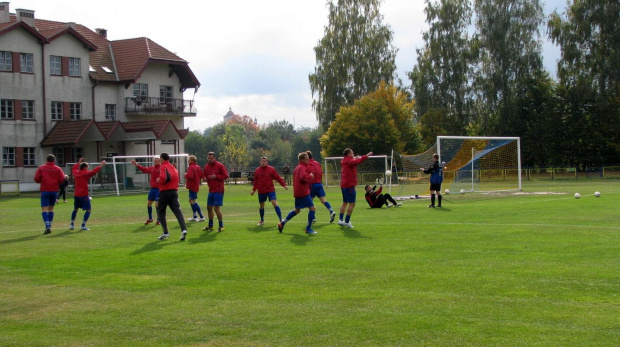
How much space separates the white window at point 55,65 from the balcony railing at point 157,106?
6159mm

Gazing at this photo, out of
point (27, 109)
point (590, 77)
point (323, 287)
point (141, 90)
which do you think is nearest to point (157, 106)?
point (141, 90)

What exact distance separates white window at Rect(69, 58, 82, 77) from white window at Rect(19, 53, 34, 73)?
10.9 ft

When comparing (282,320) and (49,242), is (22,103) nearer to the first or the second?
(49,242)

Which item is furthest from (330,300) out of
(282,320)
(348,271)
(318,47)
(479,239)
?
(318,47)

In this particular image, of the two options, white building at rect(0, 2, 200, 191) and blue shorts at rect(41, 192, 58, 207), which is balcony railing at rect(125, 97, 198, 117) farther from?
blue shorts at rect(41, 192, 58, 207)

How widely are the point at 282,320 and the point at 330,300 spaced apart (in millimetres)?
1090

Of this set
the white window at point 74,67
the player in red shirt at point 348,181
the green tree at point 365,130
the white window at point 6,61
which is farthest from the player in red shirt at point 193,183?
the green tree at point 365,130

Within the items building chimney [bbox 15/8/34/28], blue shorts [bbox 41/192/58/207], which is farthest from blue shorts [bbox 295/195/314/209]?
building chimney [bbox 15/8/34/28]

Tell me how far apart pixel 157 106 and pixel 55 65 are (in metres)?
9.26

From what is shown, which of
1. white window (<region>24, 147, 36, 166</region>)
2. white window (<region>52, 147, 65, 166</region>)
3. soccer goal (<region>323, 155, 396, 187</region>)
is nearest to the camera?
white window (<region>24, 147, 36, 166</region>)

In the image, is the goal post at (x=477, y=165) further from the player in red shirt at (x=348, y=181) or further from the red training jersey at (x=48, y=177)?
the red training jersey at (x=48, y=177)

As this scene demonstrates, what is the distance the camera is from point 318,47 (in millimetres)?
64500

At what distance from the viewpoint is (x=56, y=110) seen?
52.4 metres

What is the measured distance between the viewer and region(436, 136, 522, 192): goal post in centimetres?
3633
